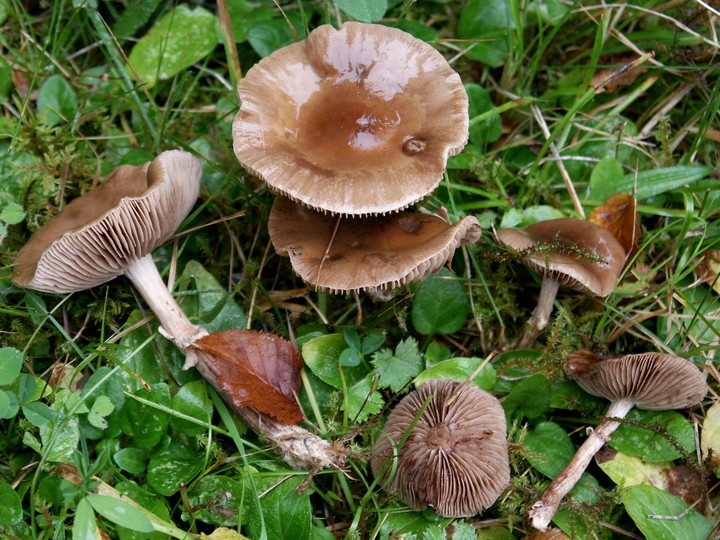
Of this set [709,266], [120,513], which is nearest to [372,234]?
[120,513]

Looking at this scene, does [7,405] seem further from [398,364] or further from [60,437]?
[398,364]

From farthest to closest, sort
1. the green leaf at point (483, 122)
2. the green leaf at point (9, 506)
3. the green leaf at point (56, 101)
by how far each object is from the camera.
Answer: the green leaf at point (483, 122) < the green leaf at point (56, 101) < the green leaf at point (9, 506)

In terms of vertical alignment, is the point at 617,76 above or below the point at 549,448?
above

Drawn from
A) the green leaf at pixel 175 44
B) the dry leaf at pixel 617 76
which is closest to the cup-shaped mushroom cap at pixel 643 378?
the dry leaf at pixel 617 76

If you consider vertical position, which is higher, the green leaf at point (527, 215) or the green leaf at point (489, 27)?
the green leaf at point (489, 27)

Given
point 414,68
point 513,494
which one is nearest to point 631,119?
point 414,68

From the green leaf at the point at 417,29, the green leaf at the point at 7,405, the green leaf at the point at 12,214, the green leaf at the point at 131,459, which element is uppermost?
the green leaf at the point at 12,214

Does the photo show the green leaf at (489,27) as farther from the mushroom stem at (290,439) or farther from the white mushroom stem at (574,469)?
the mushroom stem at (290,439)

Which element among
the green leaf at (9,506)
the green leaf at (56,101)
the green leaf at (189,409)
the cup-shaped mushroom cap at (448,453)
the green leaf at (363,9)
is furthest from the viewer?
the green leaf at (56,101)
